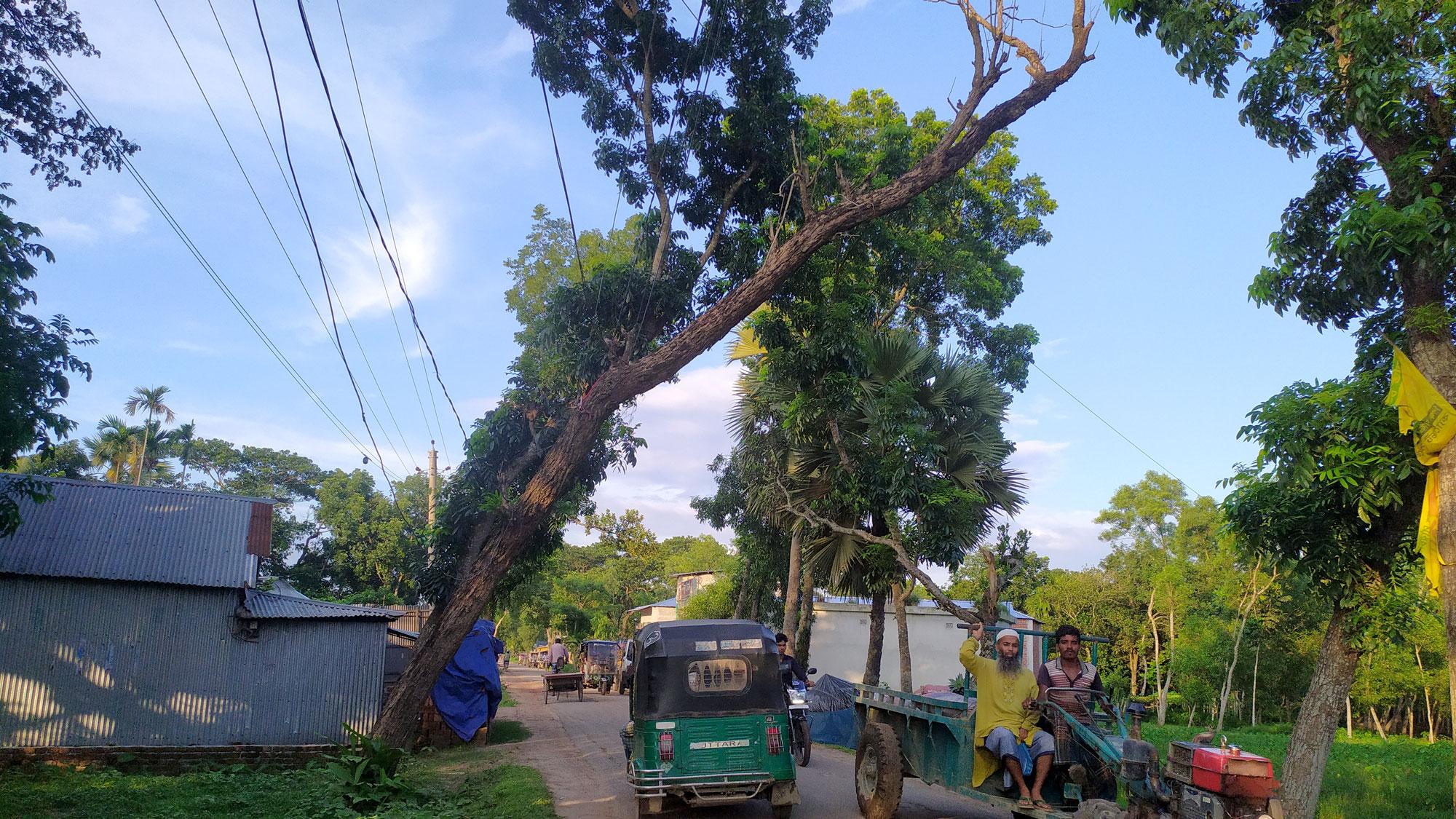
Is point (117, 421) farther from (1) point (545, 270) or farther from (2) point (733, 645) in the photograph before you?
(2) point (733, 645)

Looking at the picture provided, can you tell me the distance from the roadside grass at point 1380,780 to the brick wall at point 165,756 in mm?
12835

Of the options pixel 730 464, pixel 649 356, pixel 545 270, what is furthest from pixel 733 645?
pixel 545 270

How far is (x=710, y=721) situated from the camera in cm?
991

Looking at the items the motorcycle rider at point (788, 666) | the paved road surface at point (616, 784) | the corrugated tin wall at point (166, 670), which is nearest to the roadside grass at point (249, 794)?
the paved road surface at point (616, 784)

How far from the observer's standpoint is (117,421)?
47281mm

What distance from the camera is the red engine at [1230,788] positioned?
5.93 metres

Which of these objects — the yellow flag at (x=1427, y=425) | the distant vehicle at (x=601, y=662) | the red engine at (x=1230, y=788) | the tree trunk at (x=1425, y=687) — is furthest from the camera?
the distant vehicle at (x=601, y=662)

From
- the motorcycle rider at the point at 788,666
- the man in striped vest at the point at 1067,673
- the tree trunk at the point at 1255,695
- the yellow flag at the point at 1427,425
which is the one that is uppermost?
the yellow flag at the point at 1427,425

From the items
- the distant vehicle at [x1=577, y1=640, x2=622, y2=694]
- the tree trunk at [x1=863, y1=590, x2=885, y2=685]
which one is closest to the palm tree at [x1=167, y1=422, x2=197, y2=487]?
the distant vehicle at [x1=577, y1=640, x2=622, y2=694]

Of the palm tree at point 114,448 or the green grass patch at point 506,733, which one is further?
the palm tree at point 114,448

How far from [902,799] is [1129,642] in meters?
37.6

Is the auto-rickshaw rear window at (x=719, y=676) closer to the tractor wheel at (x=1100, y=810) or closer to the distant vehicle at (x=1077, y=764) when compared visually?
the distant vehicle at (x=1077, y=764)

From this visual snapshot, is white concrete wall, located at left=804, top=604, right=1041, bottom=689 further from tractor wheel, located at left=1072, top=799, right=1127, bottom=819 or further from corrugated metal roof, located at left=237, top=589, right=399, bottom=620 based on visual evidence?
tractor wheel, located at left=1072, top=799, right=1127, bottom=819

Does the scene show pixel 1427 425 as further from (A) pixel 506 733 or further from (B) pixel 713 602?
(B) pixel 713 602
